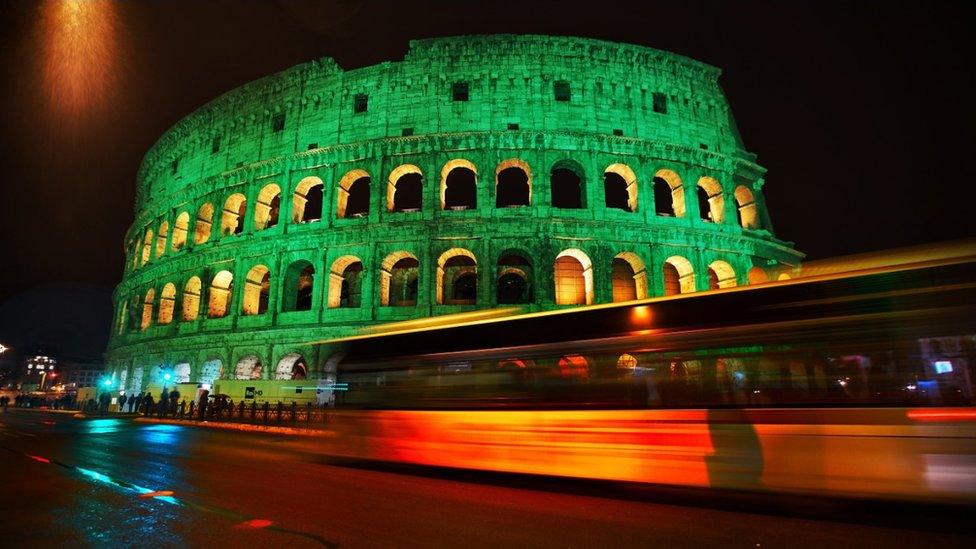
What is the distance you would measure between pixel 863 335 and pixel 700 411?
5.53 ft

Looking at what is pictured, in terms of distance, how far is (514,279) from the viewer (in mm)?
25500

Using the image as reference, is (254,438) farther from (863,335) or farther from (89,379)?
(89,379)

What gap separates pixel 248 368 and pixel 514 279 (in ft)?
45.6

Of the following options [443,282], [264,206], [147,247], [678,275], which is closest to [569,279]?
[678,275]

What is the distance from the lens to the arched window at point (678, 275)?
22.3 meters

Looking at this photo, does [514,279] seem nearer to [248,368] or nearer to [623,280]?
[623,280]

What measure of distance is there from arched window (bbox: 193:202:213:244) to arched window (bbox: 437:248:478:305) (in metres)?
14.1

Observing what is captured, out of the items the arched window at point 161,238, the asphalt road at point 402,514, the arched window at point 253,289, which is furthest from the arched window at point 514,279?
the arched window at point 161,238

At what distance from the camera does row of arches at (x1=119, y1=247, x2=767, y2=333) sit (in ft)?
72.5

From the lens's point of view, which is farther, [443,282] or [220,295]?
[220,295]

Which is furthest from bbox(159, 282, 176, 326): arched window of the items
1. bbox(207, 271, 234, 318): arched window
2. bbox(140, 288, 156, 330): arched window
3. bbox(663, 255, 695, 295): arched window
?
bbox(663, 255, 695, 295): arched window

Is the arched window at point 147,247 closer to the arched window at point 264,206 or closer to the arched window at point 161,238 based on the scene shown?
the arched window at point 161,238

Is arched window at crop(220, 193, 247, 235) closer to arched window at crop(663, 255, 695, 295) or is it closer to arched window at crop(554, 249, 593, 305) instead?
arched window at crop(554, 249, 593, 305)

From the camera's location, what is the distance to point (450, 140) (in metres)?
22.9
